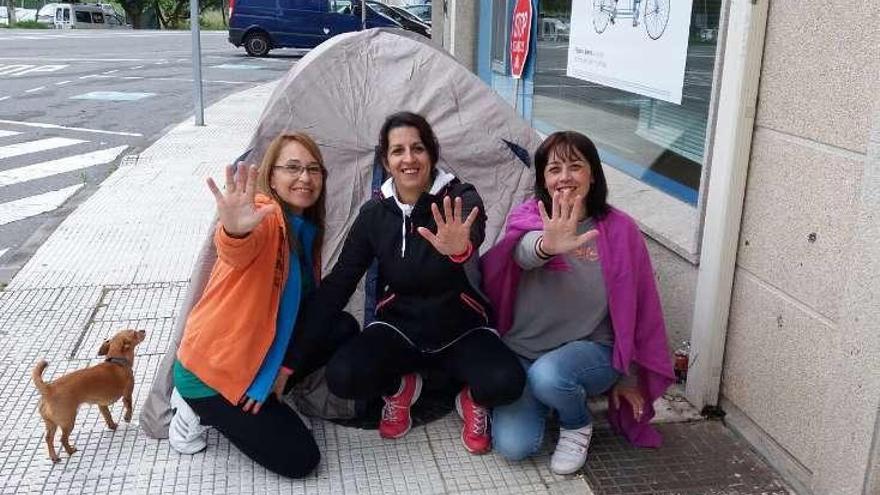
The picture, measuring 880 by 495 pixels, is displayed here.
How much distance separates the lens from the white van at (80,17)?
44.3 meters

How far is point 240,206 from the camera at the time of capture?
265 cm

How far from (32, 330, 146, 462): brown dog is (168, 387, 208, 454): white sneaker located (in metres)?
0.24

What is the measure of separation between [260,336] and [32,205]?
4.98m

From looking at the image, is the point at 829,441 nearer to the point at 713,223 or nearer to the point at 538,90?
the point at 713,223

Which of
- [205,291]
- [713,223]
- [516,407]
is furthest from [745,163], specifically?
[205,291]

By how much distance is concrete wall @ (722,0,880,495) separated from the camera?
2477 mm

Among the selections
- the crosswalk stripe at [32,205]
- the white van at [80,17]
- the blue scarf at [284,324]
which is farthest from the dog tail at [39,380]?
the white van at [80,17]

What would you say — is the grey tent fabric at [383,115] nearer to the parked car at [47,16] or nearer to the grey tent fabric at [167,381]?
the grey tent fabric at [167,381]

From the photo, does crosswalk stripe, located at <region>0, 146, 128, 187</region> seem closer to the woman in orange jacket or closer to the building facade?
the woman in orange jacket

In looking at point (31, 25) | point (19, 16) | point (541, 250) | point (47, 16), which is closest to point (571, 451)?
point (541, 250)

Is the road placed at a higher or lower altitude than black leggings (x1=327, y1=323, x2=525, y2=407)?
lower

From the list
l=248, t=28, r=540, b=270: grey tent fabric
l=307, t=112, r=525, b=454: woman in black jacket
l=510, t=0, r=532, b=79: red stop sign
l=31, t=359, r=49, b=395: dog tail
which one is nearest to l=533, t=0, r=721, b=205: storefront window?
l=510, t=0, r=532, b=79: red stop sign

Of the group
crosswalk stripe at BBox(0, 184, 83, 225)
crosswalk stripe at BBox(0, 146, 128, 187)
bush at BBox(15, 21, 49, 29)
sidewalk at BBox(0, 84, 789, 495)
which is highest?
bush at BBox(15, 21, 49, 29)

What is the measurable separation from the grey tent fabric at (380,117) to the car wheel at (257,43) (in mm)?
19990
